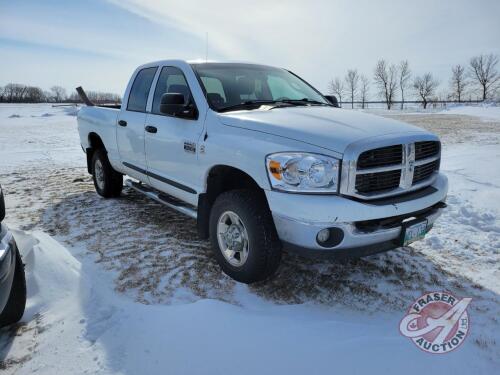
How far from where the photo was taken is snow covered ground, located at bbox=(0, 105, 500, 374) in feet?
7.58

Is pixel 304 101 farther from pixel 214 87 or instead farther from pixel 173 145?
pixel 173 145

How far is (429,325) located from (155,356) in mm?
1810

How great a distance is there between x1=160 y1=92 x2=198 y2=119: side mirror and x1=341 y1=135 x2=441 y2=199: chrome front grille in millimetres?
1585

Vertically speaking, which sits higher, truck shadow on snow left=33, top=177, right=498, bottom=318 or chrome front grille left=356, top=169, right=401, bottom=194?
chrome front grille left=356, top=169, right=401, bottom=194

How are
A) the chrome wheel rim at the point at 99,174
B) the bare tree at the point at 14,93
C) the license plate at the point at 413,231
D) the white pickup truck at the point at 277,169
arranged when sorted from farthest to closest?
the bare tree at the point at 14,93, the chrome wheel rim at the point at 99,174, the license plate at the point at 413,231, the white pickup truck at the point at 277,169

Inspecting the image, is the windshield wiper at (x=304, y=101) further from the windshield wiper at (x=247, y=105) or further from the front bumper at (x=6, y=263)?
the front bumper at (x=6, y=263)

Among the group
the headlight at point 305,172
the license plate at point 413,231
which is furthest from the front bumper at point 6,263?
the license plate at point 413,231

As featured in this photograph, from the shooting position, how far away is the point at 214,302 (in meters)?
2.89

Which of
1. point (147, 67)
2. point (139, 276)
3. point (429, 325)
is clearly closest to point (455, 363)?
point (429, 325)

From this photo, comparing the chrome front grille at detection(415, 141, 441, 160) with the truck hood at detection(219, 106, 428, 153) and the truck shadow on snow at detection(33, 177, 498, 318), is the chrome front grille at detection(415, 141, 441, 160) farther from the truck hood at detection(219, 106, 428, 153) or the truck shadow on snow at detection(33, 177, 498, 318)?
the truck shadow on snow at detection(33, 177, 498, 318)

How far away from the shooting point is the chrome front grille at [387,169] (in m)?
2.60

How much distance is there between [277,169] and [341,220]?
1.79ft

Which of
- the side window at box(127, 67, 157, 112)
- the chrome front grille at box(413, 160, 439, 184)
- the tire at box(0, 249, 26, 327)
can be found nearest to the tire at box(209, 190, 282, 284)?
the chrome front grille at box(413, 160, 439, 184)

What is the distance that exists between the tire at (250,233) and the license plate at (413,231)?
907mm
